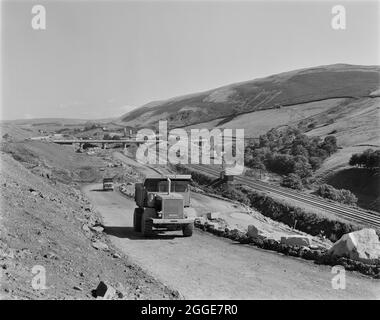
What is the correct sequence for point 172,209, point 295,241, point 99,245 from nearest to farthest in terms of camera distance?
point 99,245, point 295,241, point 172,209

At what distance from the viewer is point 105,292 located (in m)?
12.2

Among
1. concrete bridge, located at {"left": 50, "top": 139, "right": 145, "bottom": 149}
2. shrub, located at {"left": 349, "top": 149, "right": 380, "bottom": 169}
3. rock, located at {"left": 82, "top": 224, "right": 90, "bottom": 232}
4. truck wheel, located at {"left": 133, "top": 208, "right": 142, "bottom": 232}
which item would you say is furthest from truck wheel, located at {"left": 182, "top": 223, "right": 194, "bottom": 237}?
concrete bridge, located at {"left": 50, "top": 139, "right": 145, "bottom": 149}

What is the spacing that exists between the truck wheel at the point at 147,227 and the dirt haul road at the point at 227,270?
0.37 m

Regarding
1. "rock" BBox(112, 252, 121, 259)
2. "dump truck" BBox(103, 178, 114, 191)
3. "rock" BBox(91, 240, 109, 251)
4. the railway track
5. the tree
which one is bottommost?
the railway track

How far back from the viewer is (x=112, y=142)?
12394 cm

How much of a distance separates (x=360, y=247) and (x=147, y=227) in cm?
1038

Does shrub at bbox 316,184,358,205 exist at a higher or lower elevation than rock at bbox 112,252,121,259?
lower

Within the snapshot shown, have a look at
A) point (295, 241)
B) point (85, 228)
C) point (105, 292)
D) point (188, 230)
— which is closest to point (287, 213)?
point (188, 230)

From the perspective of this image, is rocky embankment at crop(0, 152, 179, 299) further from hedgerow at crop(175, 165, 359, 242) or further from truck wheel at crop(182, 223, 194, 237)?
hedgerow at crop(175, 165, 359, 242)

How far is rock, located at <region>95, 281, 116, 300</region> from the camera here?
12115mm

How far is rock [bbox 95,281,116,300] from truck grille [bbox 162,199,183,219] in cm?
979

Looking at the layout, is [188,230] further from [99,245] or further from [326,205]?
[326,205]

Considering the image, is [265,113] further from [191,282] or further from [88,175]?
[191,282]

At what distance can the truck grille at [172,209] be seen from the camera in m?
22.3
